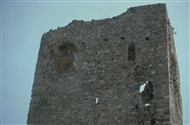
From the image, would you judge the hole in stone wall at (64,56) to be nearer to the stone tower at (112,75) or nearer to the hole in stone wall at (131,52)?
the stone tower at (112,75)

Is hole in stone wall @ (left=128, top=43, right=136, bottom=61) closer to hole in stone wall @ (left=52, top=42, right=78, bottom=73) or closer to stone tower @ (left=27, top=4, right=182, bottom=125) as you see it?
stone tower @ (left=27, top=4, right=182, bottom=125)

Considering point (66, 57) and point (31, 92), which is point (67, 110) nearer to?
point (31, 92)

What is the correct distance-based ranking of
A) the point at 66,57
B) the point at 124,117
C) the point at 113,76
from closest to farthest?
the point at 124,117 → the point at 113,76 → the point at 66,57

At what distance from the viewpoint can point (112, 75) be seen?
9.20m

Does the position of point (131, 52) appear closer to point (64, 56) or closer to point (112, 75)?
point (112, 75)

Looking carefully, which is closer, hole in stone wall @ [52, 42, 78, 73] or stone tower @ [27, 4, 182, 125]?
stone tower @ [27, 4, 182, 125]

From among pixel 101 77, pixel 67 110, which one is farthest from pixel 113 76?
pixel 67 110

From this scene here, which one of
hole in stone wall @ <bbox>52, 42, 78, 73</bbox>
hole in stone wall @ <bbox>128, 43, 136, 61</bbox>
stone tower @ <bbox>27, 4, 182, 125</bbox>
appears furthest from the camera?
Answer: hole in stone wall @ <bbox>52, 42, 78, 73</bbox>

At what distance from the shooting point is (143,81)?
874cm

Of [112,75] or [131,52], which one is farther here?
[131,52]

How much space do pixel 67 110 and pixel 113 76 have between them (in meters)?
1.90

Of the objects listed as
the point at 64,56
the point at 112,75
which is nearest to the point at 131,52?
the point at 112,75

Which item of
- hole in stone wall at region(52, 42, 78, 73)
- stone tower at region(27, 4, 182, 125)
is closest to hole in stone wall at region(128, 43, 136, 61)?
stone tower at region(27, 4, 182, 125)

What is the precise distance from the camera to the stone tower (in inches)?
334
